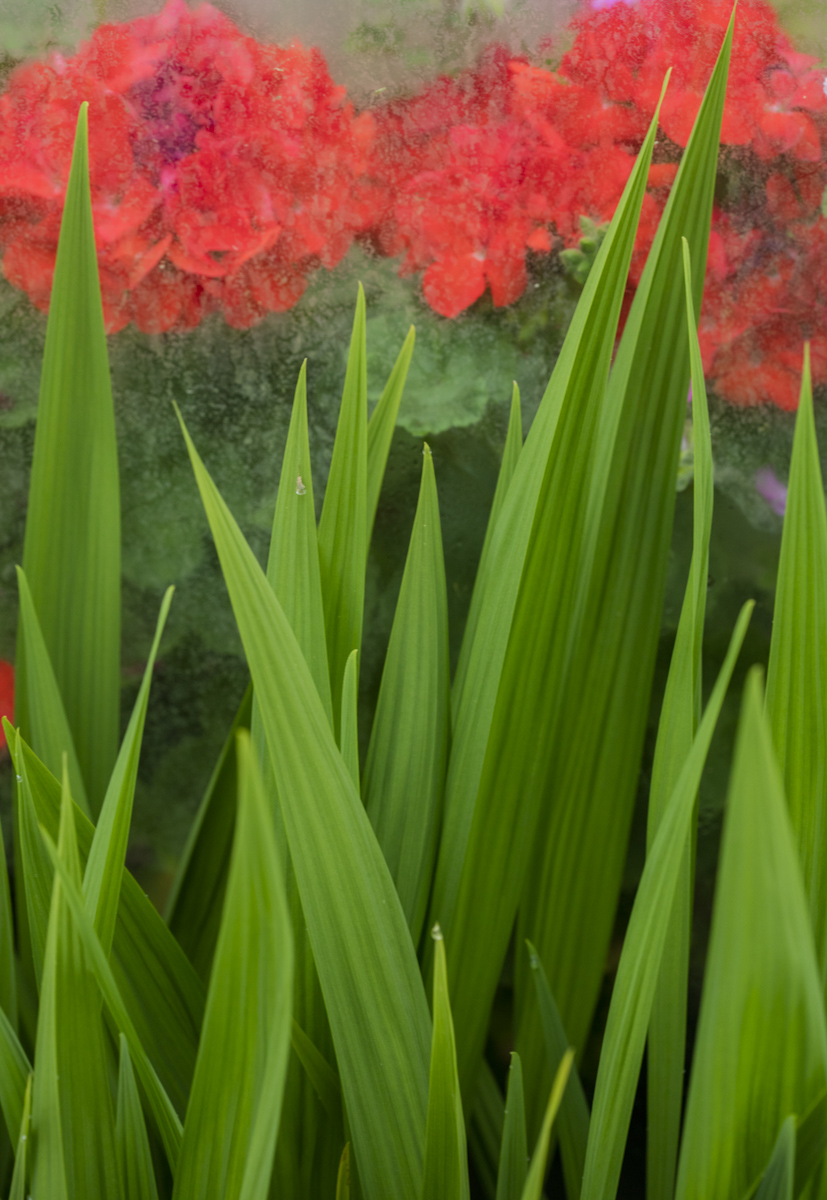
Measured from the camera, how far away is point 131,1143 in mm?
268

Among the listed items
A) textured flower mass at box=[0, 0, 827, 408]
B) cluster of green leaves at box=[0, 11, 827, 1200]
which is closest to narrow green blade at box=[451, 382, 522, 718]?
cluster of green leaves at box=[0, 11, 827, 1200]

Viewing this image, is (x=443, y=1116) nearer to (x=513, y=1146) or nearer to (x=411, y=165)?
(x=513, y=1146)

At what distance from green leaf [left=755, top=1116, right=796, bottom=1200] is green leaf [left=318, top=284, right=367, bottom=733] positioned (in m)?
0.21

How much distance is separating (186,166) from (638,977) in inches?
18.6

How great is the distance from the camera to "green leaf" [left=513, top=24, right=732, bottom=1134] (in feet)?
1.16

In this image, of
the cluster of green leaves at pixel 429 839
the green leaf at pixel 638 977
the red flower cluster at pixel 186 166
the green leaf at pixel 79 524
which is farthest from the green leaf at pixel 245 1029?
the red flower cluster at pixel 186 166

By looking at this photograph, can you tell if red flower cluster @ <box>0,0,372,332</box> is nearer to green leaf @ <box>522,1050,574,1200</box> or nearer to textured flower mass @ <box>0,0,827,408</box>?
textured flower mass @ <box>0,0,827,408</box>

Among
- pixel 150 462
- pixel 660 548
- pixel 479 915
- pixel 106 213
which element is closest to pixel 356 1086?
pixel 479 915

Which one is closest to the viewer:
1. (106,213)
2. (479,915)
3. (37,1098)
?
A: (37,1098)

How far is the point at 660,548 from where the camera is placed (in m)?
0.38

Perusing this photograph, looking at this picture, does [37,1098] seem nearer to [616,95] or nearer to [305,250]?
[305,250]

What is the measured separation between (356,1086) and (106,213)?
0.47m

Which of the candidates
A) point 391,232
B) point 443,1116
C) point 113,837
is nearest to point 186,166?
point 391,232

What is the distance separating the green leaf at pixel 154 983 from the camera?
1.05 feet
